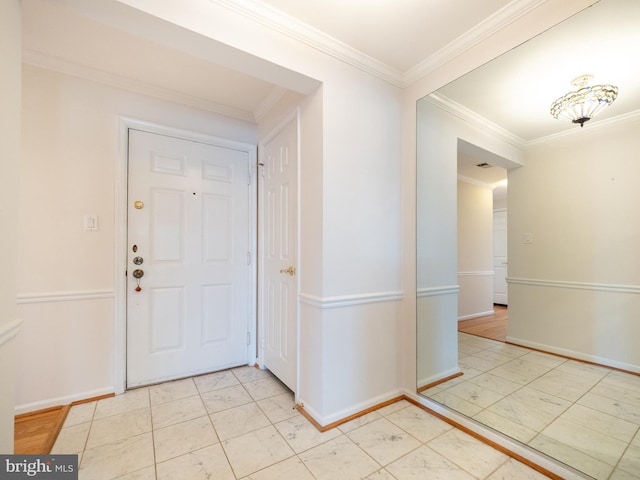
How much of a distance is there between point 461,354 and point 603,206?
1276mm

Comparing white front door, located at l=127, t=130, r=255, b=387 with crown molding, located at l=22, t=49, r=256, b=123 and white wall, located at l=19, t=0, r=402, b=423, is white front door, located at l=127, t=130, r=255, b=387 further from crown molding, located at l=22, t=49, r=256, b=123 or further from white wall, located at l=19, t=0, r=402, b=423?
crown molding, located at l=22, t=49, r=256, b=123

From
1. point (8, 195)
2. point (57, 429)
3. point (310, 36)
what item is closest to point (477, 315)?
point (310, 36)

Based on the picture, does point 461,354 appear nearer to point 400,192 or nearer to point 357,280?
point 357,280

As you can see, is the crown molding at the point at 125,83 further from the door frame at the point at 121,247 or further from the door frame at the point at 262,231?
the door frame at the point at 262,231

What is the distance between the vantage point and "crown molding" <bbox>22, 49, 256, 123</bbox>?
6.05 ft

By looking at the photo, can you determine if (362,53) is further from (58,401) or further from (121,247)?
(58,401)

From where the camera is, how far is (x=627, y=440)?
128 centimetres

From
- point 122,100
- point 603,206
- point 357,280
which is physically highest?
point 122,100

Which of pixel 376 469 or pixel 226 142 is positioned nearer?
pixel 376 469

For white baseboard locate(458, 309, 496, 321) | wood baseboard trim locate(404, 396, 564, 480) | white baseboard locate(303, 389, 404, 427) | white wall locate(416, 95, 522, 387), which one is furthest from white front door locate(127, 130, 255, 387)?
white baseboard locate(458, 309, 496, 321)

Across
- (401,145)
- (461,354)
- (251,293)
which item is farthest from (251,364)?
(401,145)

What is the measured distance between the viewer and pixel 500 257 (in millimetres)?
1920

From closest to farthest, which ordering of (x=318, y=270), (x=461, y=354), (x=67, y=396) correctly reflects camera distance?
(x=318, y=270) < (x=67, y=396) < (x=461, y=354)

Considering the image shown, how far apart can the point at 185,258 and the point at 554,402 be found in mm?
2704
